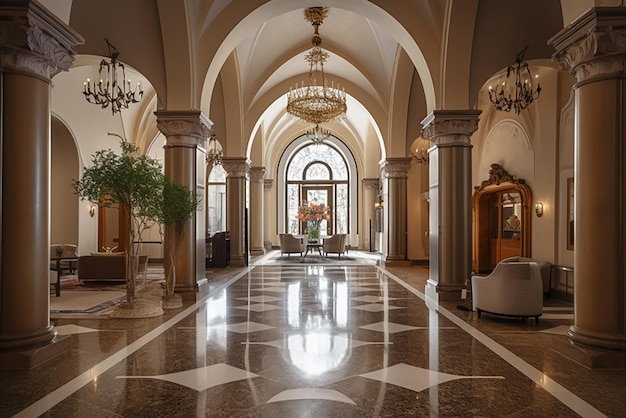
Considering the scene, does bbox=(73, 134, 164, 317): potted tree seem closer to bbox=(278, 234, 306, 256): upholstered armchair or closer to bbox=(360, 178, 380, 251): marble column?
bbox=(278, 234, 306, 256): upholstered armchair

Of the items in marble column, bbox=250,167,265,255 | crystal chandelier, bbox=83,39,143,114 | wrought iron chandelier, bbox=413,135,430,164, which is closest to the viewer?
crystal chandelier, bbox=83,39,143,114

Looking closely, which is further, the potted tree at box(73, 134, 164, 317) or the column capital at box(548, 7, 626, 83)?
the potted tree at box(73, 134, 164, 317)

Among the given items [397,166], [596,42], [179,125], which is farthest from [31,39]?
[397,166]

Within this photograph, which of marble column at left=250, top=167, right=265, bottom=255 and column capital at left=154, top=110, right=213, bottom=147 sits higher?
column capital at left=154, top=110, right=213, bottom=147

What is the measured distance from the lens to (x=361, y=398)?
3412mm

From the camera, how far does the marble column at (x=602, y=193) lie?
13.5ft

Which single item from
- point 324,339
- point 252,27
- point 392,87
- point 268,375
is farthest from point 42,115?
point 392,87

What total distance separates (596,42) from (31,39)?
501 centimetres

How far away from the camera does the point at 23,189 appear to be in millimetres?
4133

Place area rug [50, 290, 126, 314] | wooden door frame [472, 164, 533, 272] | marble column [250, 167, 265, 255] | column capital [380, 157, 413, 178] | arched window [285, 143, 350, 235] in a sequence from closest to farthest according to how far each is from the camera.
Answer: area rug [50, 290, 126, 314], wooden door frame [472, 164, 533, 272], column capital [380, 157, 413, 178], marble column [250, 167, 265, 255], arched window [285, 143, 350, 235]

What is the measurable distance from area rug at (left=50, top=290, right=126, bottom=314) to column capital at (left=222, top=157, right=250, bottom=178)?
5.39 metres

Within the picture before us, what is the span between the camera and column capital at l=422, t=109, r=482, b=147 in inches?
305

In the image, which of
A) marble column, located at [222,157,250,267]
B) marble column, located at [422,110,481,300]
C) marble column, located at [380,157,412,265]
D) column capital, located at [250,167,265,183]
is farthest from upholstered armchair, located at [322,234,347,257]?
marble column, located at [422,110,481,300]

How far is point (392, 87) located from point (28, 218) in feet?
33.9
